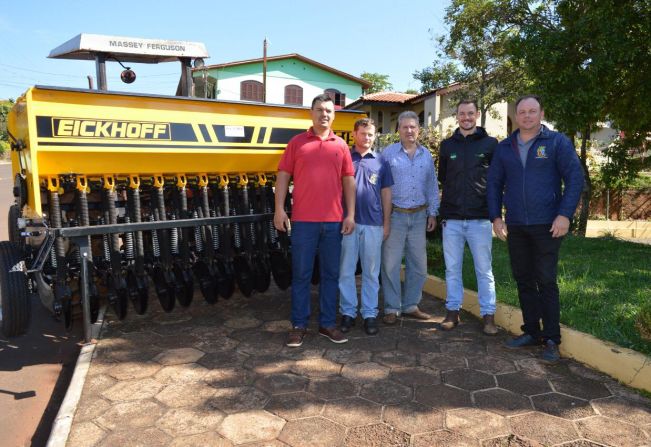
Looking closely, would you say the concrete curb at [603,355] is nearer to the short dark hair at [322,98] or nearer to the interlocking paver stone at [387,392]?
the interlocking paver stone at [387,392]

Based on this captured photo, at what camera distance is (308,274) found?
4.03 m

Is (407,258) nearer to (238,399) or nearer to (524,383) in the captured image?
(524,383)

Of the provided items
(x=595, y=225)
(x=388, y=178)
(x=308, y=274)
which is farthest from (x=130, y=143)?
(x=595, y=225)

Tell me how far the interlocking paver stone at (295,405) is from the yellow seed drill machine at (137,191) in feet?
5.61

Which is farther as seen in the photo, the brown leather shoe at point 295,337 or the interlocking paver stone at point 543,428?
the brown leather shoe at point 295,337

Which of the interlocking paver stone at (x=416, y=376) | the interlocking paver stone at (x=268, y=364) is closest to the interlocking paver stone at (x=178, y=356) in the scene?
the interlocking paver stone at (x=268, y=364)

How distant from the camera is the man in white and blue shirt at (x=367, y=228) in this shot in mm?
4180

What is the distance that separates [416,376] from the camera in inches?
137

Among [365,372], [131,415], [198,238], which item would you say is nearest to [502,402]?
[365,372]

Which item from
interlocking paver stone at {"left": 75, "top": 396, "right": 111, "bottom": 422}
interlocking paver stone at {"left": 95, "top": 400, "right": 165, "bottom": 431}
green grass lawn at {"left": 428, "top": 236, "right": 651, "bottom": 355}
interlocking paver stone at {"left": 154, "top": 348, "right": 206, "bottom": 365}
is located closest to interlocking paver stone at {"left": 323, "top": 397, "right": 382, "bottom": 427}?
interlocking paver stone at {"left": 95, "top": 400, "right": 165, "bottom": 431}

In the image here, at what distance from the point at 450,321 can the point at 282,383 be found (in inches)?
66.8

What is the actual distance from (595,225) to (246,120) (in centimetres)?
1410

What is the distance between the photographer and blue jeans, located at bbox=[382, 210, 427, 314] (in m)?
4.42

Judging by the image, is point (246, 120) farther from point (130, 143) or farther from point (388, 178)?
point (388, 178)
